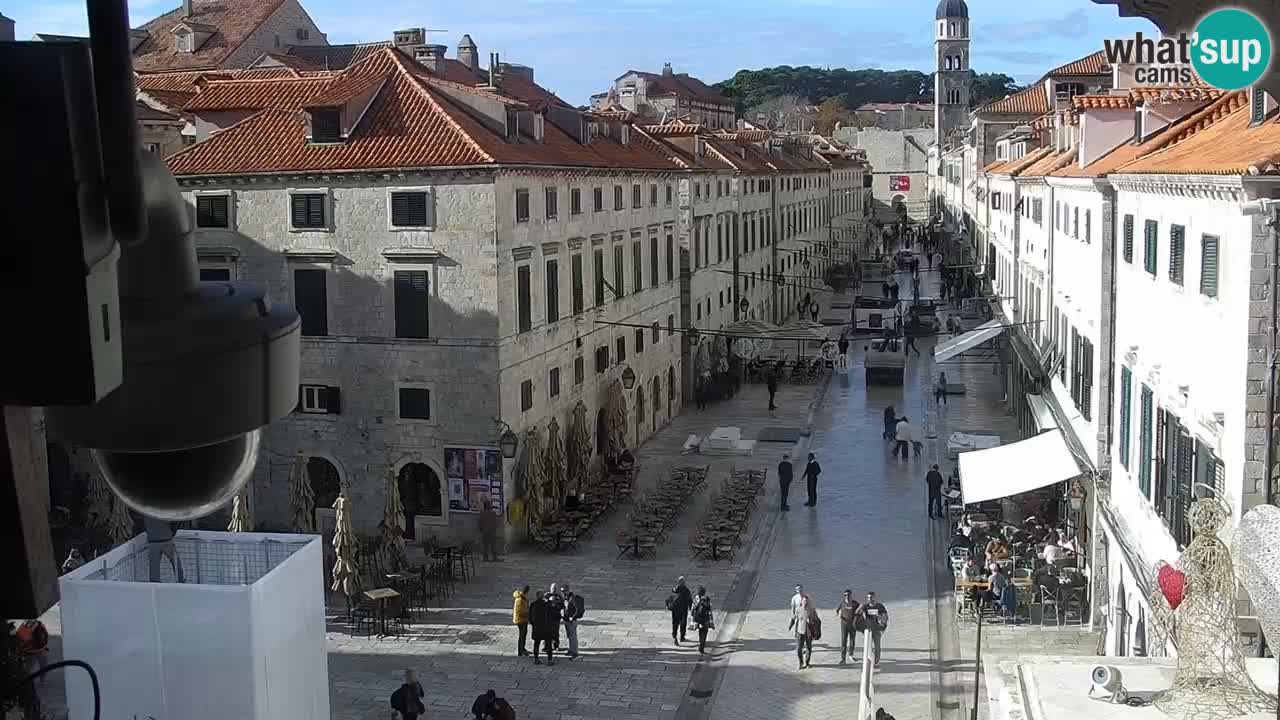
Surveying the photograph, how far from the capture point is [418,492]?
27.0m

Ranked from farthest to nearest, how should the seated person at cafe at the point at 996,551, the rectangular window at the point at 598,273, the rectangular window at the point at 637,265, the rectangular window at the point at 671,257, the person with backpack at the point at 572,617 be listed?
the rectangular window at the point at 671,257
the rectangular window at the point at 637,265
the rectangular window at the point at 598,273
the seated person at cafe at the point at 996,551
the person with backpack at the point at 572,617

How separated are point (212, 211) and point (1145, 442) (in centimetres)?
2018

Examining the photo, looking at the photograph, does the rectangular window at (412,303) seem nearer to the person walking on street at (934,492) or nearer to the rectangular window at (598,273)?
the rectangular window at (598,273)

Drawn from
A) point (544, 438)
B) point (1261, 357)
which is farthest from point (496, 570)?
point (1261, 357)

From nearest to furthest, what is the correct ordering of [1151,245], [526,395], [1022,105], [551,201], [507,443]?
1. [1151,245]
2. [507,443]
3. [526,395]
4. [551,201]
5. [1022,105]

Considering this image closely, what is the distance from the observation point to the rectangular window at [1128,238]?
62.2ft

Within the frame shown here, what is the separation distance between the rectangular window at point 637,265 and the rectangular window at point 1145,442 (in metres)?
21.2

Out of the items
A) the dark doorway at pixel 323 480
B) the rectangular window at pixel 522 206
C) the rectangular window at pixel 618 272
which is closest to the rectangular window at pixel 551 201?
the rectangular window at pixel 522 206

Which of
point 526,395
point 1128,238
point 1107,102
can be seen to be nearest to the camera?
point 1128,238

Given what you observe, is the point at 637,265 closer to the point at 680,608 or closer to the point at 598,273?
the point at 598,273

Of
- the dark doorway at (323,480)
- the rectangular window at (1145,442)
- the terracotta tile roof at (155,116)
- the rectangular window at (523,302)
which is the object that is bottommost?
the dark doorway at (323,480)

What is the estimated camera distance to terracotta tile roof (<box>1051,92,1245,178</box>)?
64.1ft

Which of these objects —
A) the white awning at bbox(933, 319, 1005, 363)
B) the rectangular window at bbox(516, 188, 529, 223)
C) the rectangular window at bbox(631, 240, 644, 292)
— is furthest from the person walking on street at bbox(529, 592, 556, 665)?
the white awning at bbox(933, 319, 1005, 363)

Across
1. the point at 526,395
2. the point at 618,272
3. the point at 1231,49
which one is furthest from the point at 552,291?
the point at 1231,49
